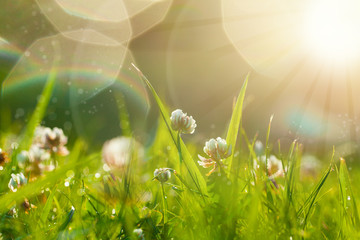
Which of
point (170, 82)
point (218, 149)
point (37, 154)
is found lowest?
point (170, 82)

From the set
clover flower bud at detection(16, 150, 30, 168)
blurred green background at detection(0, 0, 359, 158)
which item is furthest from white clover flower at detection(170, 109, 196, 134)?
blurred green background at detection(0, 0, 359, 158)

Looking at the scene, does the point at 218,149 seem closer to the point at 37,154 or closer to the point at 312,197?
the point at 312,197

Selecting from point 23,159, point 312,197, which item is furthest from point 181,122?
point 23,159

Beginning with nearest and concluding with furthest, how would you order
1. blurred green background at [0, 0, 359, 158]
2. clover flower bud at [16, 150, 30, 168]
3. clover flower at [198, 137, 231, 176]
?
clover flower at [198, 137, 231, 176]
clover flower bud at [16, 150, 30, 168]
blurred green background at [0, 0, 359, 158]

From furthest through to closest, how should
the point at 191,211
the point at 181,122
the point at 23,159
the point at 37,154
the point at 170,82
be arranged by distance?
the point at 170,82, the point at 37,154, the point at 23,159, the point at 181,122, the point at 191,211

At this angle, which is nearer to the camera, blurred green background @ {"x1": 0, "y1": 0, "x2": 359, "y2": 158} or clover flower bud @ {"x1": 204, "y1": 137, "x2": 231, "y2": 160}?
clover flower bud @ {"x1": 204, "y1": 137, "x2": 231, "y2": 160}

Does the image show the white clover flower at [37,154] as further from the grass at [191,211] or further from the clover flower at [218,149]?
the clover flower at [218,149]

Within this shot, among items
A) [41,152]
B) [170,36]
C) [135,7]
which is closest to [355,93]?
[170,36]

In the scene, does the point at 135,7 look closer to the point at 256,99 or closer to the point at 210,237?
the point at 256,99

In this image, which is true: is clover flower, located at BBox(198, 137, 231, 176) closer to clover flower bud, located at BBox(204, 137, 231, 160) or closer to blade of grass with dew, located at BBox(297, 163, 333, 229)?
clover flower bud, located at BBox(204, 137, 231, 160)

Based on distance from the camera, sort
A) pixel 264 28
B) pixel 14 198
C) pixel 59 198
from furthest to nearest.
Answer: pixel 264 28
pixel 59 198
pixel 14 198

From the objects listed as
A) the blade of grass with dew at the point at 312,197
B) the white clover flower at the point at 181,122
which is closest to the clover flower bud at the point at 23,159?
the white clover flower at the point at 181,122
